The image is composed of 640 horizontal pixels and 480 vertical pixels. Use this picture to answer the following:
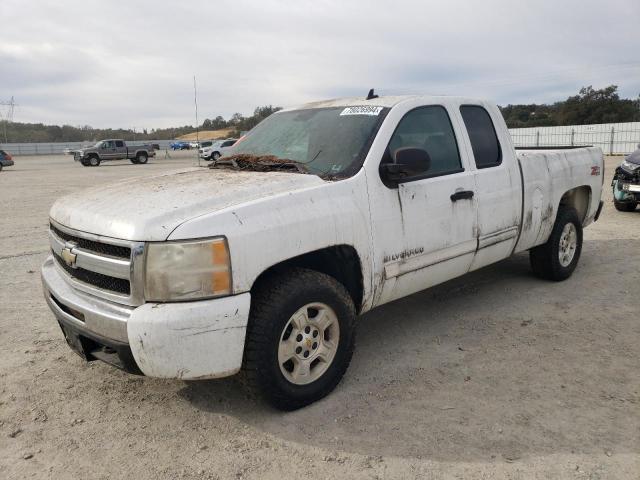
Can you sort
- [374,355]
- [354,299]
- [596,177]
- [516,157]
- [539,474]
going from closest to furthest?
[539,474] → [354,299] → [374,355] → [516,157] → [596,177]

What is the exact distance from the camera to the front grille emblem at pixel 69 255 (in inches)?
122

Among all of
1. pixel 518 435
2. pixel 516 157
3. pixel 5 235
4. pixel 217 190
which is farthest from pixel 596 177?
pixel 5 235

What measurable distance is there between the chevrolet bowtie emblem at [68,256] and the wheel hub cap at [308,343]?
125 centimetres

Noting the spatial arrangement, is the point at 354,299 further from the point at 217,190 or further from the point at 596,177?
the point at 596,177

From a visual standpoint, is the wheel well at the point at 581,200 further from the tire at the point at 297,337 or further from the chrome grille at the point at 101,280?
the chrome grille at the point at 101,280

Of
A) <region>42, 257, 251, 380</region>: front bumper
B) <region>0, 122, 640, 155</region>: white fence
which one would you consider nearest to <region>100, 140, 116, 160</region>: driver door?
<region>0, 122, 640, 155</region>: white fence

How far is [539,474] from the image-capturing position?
2570mm

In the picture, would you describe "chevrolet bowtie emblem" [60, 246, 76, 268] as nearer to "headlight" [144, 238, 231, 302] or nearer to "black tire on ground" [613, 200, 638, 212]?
"headlight" [144, 238, 231, 302]

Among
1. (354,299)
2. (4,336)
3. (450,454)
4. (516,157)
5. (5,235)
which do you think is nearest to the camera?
(450,454)

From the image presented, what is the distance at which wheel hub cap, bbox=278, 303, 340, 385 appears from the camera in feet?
10.1

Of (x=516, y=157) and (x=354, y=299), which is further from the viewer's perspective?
(x=516, y=157)

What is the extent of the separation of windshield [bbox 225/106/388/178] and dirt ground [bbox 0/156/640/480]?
1.41 metres

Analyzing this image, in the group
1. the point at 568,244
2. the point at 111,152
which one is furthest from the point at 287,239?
the point at 111,152

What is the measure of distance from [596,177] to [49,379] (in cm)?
568
